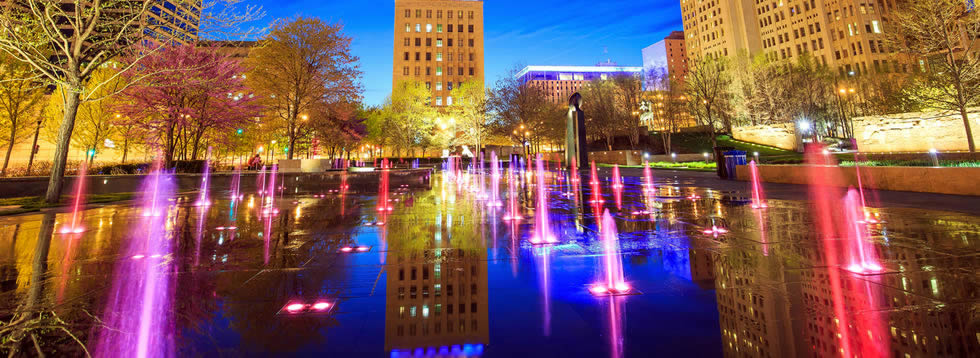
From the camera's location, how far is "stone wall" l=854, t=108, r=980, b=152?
27250 millimetres

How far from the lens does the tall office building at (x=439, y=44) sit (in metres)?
64.4

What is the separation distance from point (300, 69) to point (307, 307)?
25995mm

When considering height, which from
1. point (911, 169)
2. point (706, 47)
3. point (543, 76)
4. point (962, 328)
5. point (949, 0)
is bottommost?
point (962, 328)

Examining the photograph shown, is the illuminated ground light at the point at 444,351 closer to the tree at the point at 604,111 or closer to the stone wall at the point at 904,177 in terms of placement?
the stone wall at the point at 904,177

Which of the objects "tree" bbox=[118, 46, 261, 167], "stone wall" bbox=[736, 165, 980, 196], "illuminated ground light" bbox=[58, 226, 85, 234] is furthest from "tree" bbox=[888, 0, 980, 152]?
"tree" bbox=[118, 46, 261, 167]

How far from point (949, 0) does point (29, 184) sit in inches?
1788

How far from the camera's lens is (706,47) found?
84812 mm

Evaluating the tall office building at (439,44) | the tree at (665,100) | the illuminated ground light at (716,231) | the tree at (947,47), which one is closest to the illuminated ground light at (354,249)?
the illuminated ground light at (716,231)

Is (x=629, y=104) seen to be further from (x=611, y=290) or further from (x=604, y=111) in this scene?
(x=611, y=290)

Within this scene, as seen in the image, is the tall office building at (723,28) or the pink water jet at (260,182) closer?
the pink water jet at (260,182)

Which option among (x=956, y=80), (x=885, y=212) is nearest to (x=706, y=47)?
(x=956, y=80)

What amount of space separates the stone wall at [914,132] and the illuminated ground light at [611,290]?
4034cm

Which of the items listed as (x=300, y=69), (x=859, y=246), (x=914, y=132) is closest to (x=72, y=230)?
(x=859, y=246)

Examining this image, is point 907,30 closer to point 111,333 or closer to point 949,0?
point 949,0
